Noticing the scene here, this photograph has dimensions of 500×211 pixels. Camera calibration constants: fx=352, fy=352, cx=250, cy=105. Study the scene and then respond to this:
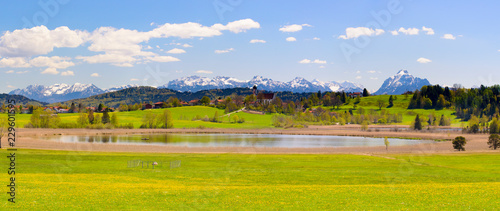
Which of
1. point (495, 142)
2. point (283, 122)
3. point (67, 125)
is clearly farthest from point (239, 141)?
point (67, 125)

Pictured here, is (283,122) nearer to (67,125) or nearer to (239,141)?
(239,141)

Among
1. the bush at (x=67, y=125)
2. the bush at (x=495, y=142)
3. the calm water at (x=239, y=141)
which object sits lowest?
the calm water at (x=239, y=141)

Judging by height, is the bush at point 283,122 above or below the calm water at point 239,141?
above

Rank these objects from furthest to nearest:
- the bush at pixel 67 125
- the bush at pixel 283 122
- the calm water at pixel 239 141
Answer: the bush at pixel 283 122 < the bush at pixel 67 125 < the calm water at pixel 239 141

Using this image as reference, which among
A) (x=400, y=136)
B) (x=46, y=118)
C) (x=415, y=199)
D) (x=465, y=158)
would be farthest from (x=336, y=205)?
(x=46, y=118)

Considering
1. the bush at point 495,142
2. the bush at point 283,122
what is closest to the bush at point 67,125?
the bush at point 283,122

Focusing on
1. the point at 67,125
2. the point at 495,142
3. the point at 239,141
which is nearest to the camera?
the point at 495,142

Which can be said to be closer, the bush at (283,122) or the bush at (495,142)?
the bush at (495,142)

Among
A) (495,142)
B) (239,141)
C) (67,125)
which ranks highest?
(67,125)

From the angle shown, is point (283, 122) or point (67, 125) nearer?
point (67, 125)

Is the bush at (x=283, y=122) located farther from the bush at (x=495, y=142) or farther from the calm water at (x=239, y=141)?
the bush at (x=495, y=142)

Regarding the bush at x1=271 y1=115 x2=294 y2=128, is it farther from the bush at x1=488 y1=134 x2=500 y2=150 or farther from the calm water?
the bush at x1=488 y1=134 x2=500 y2=150

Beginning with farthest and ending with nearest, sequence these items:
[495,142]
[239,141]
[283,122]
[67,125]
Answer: [283,122] → [67,125] → [239,141] → [495,142]

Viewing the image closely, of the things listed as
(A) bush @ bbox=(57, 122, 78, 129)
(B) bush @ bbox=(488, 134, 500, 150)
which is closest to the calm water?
(B) bush @ bbox=(488, 134, 500, 150)
